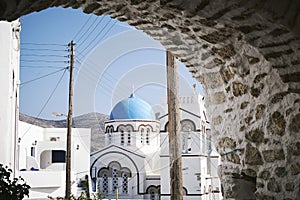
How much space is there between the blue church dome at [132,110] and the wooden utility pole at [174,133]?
976 cm

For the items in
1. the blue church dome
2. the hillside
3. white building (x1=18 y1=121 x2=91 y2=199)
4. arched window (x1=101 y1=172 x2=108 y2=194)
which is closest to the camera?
white building (x1=18 y1=121 x2=91 y2=199)

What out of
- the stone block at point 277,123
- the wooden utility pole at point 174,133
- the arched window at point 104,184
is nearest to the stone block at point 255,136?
the stone block at point 277,123

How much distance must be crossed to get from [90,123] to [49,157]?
206 cm

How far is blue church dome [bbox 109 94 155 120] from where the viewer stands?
1516cm

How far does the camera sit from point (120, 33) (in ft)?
28.1

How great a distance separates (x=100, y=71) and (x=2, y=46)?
342 cm

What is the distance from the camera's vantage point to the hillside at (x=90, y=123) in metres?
15.0

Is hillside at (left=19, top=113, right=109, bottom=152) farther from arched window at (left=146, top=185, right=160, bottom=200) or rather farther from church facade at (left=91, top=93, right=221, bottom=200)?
arched window at (left=146, top=185, right=160, bottom=200)

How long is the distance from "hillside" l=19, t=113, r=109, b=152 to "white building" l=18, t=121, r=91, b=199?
322 mm

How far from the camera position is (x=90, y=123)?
50.2 feet

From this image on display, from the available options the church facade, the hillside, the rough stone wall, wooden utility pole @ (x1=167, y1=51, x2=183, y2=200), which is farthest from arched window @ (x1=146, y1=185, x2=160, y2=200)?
the rough stone wall

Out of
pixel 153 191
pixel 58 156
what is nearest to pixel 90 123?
pixel 58 156

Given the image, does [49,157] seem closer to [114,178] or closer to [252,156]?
[114,178]

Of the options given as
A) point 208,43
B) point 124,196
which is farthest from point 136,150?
point 208,43
